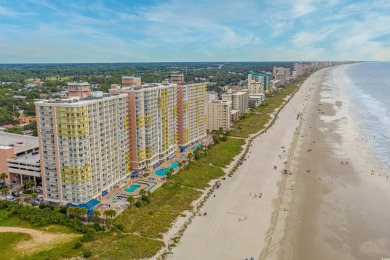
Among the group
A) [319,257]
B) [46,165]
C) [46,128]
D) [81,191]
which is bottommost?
[319,257]

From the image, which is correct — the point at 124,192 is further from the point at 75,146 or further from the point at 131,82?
the point at 131,82

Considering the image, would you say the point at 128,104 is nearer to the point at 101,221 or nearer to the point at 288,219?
the point at 101,221

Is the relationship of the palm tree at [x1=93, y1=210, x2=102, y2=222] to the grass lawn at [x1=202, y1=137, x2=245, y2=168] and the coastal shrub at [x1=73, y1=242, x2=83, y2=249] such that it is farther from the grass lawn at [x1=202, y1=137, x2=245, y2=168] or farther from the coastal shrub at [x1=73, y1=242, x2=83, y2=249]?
the grass lawn at [x1=202, y1=137, x2=245, y2=168]

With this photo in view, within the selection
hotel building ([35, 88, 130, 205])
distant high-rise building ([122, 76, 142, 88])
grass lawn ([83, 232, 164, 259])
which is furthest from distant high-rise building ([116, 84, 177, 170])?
grass lawn ([83, 232, 164, 259])

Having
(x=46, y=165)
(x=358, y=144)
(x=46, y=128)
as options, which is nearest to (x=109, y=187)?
(x=46, y=165)

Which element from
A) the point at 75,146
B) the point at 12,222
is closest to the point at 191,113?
the point at 75,146

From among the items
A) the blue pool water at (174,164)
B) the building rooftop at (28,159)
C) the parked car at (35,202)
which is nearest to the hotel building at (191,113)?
the blue pool water at (174,164)

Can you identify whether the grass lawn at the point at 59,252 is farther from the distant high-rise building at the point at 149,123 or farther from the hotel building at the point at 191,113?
the hotel building at the point at 191,113
